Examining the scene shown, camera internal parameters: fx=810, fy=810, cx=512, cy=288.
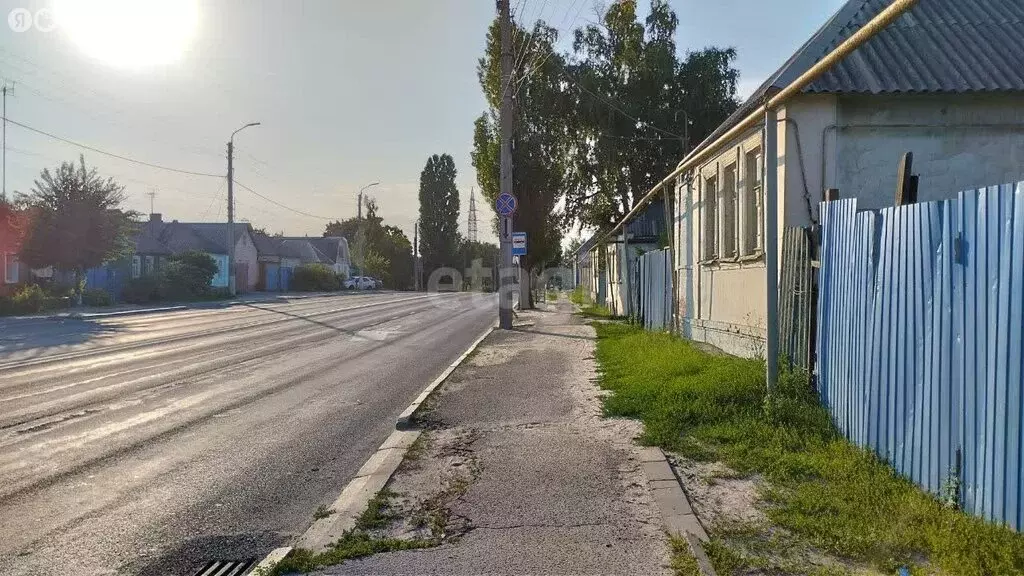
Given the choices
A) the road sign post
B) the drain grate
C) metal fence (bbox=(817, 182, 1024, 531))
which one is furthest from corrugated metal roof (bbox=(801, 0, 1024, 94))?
the road sign post

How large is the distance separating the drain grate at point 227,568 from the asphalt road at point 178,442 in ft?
0.22

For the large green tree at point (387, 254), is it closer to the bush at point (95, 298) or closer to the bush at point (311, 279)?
the bush at point (311, 279)

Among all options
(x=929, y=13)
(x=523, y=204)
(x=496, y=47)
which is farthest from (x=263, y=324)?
(x=929, y=13)

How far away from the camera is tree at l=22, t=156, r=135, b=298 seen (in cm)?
3038

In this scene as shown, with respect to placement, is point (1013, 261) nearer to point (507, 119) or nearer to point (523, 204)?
point (507, 119)

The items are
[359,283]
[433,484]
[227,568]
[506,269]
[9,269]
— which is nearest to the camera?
[227,568]

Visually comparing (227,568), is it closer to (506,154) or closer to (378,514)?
(378,514)

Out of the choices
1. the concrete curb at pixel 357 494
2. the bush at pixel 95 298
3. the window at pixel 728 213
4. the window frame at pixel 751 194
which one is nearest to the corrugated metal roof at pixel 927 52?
the window frame at pixel 751 194

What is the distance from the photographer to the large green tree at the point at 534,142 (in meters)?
33.0

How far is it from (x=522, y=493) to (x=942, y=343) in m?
2.74

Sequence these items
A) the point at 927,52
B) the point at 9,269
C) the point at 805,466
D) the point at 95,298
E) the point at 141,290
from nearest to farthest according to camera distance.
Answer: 1. the point at 805,466
2. the point at 927,52
3. the point at 95,298
4. the point at 9,269
5. the point at 141,290

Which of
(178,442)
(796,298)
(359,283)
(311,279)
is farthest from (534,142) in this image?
(359,283)

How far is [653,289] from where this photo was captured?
732 inches

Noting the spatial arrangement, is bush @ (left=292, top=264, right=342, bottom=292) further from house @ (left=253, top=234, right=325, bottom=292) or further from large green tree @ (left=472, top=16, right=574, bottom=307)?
large green tree @ (left=472, top=16, right=574, bottom=307)
